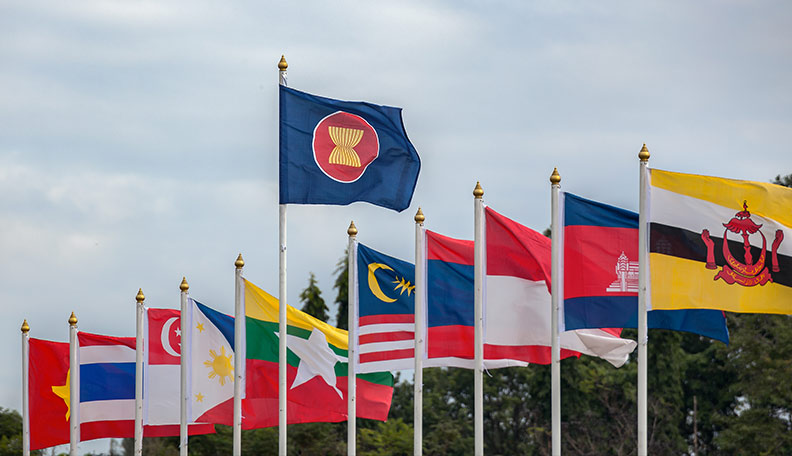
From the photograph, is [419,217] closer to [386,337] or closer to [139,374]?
[386,337]

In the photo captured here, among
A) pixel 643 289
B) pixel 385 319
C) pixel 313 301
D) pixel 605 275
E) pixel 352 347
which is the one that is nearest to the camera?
pixel 643 289

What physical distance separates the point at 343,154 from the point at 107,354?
921 centimetres

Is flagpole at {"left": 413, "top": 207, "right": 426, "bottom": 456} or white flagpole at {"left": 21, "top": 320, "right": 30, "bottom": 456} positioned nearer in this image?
flagpole at {"left": 413, "top": 207, "right": 426, "bottom": 456}

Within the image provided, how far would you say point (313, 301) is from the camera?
68125mm

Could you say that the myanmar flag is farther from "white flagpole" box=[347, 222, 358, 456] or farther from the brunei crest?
the brunei crest

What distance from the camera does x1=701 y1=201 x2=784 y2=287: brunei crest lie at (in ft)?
68.2

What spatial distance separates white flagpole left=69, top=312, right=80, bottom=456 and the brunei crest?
47.6 feet

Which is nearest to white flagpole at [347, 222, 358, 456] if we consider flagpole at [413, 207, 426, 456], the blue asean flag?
flagpole at [413, 207, 426, 456]

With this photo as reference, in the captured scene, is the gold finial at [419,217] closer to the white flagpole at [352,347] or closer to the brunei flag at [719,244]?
the white flagpole at [352,347]

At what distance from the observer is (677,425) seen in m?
62.3

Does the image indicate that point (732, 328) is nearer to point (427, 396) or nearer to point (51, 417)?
point (427, 396)

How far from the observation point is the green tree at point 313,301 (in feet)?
223

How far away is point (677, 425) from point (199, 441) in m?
24.8

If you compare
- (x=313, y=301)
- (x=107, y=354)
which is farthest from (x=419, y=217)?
(x=313, y=301)
